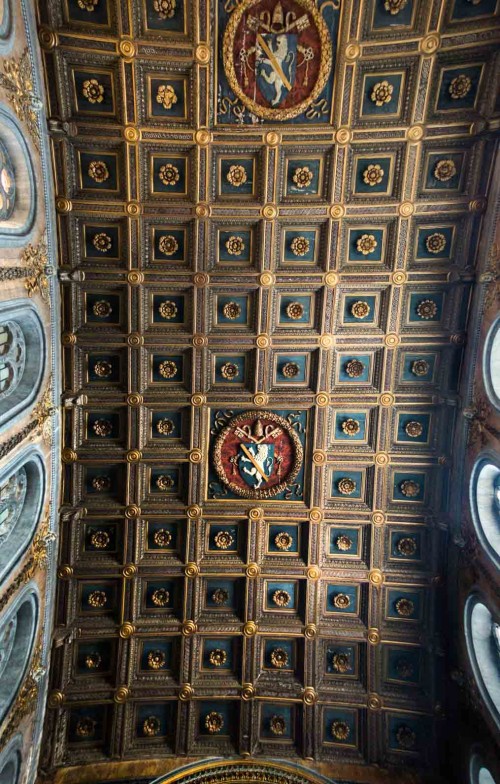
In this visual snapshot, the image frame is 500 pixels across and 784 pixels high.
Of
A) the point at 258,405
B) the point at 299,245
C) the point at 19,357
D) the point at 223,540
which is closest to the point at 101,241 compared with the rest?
the point at 19,357

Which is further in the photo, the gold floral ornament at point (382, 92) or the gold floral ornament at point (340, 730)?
the gold floral ornament at point (340, 730)

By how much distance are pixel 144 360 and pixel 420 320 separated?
9360mm

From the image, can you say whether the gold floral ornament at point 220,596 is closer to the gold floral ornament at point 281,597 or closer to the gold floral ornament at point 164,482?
the gold floral ornament at point 281,597

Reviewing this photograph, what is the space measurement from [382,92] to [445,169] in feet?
9.39

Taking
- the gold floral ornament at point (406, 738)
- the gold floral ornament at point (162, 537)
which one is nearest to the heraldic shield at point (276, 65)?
the gold floral ornament at point (162, 537)

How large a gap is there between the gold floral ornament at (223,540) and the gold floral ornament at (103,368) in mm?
6918

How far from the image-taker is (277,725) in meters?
16.2

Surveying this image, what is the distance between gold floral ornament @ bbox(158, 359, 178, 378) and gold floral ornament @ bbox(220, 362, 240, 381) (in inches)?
66.7

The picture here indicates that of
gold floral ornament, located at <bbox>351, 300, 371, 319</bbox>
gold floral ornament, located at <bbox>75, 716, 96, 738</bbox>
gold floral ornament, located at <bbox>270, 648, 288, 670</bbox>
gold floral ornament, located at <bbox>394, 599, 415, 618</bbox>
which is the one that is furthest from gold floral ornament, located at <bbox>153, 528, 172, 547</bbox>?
gold floral ornament, located at <bbox>351, 300, 371, 319</bbox>

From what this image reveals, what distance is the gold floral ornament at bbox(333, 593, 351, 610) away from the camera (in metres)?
16.6

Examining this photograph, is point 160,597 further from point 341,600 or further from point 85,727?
point 341,600

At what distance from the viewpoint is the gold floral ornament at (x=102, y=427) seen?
16141mm

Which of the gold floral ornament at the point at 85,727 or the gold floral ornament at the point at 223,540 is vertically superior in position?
the gold floral ornament at the point at 223,540

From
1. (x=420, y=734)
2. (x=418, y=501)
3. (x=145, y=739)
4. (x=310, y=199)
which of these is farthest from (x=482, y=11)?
(x=145, y=739)
